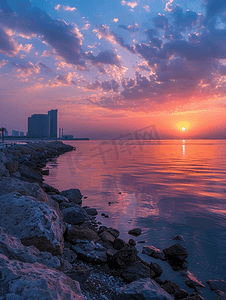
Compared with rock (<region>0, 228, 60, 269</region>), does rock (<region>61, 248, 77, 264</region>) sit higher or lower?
lower

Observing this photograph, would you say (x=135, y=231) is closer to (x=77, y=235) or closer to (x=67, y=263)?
(x=77, y=235)

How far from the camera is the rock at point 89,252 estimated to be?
5.43 meters

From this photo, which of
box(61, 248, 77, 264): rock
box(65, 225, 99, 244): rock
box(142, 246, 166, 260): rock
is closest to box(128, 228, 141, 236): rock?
box(142, 246, 166, 260): rock

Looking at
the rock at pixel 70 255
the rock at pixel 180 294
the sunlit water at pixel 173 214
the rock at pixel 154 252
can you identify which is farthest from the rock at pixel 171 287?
the rock at pixel 70 255

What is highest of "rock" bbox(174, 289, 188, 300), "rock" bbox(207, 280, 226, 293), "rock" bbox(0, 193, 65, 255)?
"rock" bbox(0, 193, 65, 255)

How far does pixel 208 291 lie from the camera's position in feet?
16.5

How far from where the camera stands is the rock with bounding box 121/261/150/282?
4.78 metres

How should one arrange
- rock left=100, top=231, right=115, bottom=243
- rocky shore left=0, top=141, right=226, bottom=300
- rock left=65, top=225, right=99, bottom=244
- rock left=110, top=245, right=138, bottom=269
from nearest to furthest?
rocky shore left=0, top=141, right=226, bottom=300 < rock left=110, top=245, right=138, bottom=269 < rock left=65, top=225, right=99, bottom=244 < rock left=100, top=231, right=115, bottom=243

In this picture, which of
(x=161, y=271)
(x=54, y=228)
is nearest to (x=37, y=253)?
(x=54, y=228)

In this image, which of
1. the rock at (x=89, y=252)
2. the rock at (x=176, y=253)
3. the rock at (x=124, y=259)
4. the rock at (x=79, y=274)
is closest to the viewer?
the rock at (x=79, y=274)

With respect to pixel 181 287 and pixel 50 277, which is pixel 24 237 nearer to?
pixel 50 277

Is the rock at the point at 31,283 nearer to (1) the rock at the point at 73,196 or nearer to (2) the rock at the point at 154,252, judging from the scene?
(2) the rock at the point at 154,252

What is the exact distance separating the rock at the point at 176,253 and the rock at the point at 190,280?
0.61 metres

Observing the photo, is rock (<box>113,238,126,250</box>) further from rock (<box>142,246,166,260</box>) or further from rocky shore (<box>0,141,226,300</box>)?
rock (<box>142,246,166,260</box>)
